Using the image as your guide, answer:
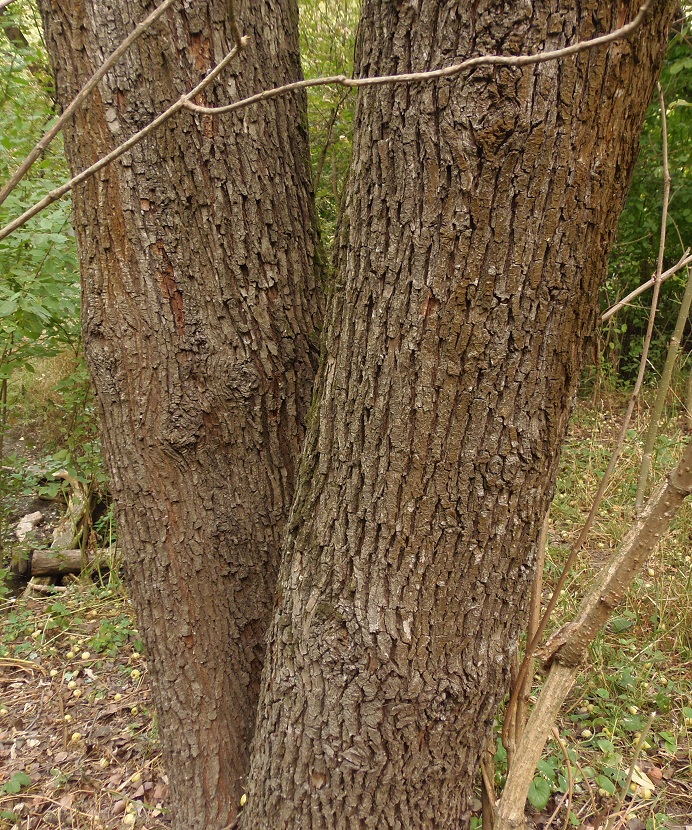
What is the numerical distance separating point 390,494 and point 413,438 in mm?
149

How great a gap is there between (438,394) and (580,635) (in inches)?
32.7

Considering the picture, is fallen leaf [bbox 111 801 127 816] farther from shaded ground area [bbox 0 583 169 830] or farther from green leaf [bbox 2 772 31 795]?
green leaf [bbox 2 772 31 795]

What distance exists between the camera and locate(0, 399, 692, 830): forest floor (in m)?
2.05

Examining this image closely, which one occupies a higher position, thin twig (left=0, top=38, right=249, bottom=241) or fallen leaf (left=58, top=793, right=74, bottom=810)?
thin twig (left=0, top=38, right=249, bottom=241)

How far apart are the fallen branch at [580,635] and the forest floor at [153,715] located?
136mm

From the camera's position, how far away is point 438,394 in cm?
119

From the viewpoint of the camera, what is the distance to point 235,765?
1894mm

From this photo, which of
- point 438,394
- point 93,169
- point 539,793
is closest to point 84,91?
point 93,169

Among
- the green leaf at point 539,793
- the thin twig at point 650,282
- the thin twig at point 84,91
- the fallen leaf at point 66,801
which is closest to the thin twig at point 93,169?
the thin twig at point 84,91

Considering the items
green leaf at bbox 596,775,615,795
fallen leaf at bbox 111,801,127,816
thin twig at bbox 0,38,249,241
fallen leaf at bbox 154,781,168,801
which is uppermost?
thin twig at bbox 0,38,249,241

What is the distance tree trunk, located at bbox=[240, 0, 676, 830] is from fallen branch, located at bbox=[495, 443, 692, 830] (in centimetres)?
15

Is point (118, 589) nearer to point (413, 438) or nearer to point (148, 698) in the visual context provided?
point (148, 698)

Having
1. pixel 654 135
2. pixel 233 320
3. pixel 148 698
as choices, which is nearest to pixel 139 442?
pixel 233 320

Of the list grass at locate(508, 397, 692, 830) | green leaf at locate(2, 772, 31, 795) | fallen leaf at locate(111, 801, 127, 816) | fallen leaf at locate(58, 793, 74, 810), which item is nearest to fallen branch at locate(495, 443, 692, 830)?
grass at locate(508, 397, 692, 830)
